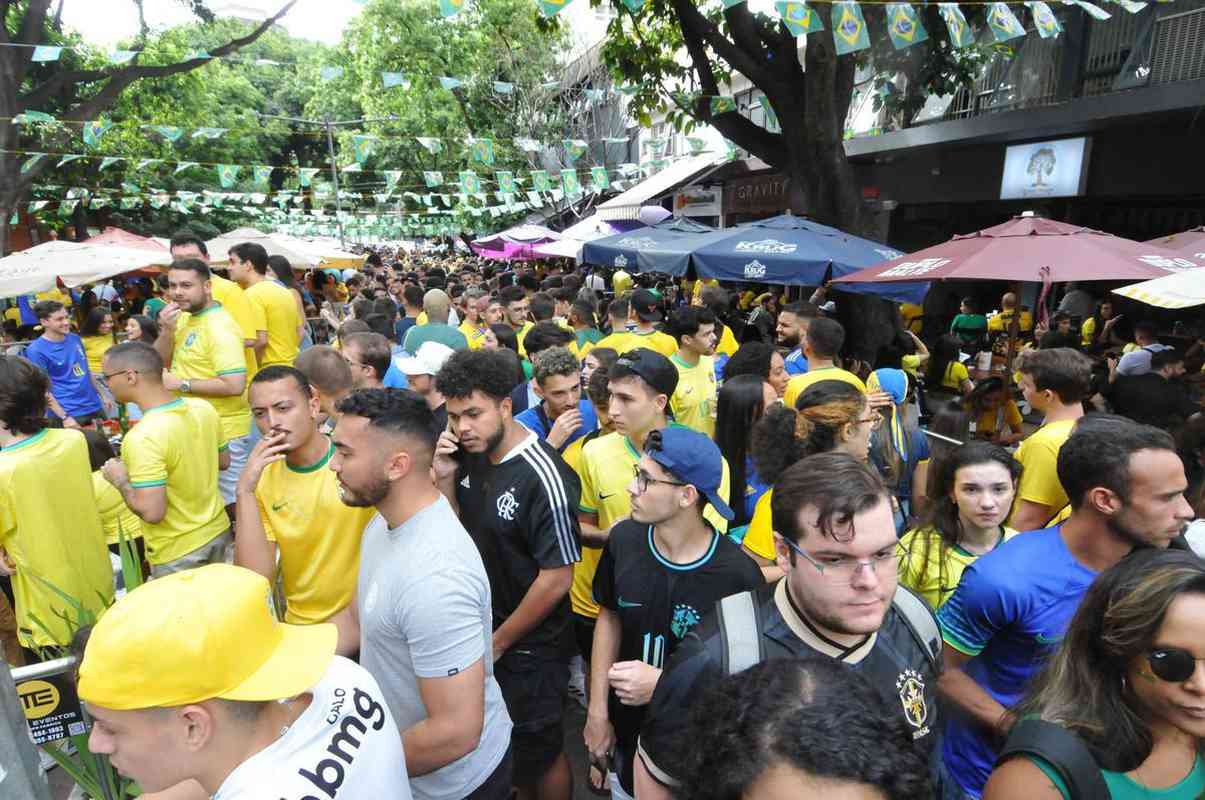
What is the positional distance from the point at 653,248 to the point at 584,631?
7.09 metres

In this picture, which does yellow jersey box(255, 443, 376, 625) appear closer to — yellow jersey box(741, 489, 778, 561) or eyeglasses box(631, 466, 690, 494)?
eyeglasses box(631, 466, 690, 494)

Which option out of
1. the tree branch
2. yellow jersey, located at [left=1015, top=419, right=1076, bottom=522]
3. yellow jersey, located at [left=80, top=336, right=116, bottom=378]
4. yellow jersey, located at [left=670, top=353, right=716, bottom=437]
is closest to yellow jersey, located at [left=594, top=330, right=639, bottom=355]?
yellow jersey, located at [left=670, top=353, right=716, bottom=437]

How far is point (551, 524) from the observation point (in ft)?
9.34

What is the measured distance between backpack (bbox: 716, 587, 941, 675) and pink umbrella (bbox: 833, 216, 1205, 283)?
4.32 m

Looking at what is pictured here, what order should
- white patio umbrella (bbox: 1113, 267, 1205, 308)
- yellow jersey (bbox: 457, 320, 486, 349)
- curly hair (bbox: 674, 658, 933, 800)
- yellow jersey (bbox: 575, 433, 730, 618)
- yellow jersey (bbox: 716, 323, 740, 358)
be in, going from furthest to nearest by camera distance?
yellow jersey (bbox: 716, 323, 740, 358), yellow jersey (bbox: 457, 320, 486, 349), white patio umbrella (bbox: 1113, 267, 1205, 308), yellow jersey (bbox: 575, 433, 730, 618), curly hair (bbox: 674, 658, 933, 800)

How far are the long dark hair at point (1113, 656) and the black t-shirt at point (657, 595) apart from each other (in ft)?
3.07

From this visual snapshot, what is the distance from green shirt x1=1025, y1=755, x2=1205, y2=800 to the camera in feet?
5.25

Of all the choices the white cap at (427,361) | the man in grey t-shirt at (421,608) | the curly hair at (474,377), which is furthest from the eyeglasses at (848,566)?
the white cap at (427,361)

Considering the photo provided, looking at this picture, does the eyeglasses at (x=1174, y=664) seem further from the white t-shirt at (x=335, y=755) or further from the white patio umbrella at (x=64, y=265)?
the white patio umbrella at (x=64, y=265)

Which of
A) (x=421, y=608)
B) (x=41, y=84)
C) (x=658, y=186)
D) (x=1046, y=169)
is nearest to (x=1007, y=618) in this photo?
(x=421, y=608)

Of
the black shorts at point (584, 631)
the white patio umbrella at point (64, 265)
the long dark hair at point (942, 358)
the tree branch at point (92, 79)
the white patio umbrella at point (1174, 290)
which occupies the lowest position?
the black shorts at point (584, 631)

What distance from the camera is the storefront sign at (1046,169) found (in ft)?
35.5

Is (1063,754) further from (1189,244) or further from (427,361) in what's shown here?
(1189,244)

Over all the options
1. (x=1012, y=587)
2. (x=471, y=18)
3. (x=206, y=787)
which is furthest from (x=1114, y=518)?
(x=471, y=18)
